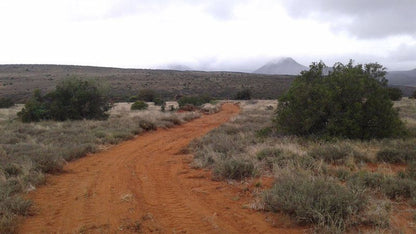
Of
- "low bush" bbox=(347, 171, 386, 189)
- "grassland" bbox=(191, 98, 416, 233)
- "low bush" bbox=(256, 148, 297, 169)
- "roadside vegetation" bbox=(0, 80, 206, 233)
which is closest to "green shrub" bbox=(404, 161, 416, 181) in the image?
"grassland" bbox=(191, 98, 416, 233)

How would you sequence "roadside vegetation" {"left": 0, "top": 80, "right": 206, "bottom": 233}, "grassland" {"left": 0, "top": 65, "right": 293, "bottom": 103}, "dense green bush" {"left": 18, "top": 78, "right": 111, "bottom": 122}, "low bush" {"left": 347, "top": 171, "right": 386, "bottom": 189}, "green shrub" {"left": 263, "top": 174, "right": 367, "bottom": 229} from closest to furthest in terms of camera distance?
"green shrub" {"left": 263, "top": 174, "right": 367, "bottom": 229}, "roadside vegetation" {"left": 0, "top": 80, "right": 206, "bottom": 233}, "low bush" {"left": 347, "top": 171, "right": 386, "bottom": 189}, "dense green bush" {"left": 18, "top": 78, "right": 111, "bottom": 122}, "grassland" {"left": 0, "top": 65, "right": 293, "bottom": 103}

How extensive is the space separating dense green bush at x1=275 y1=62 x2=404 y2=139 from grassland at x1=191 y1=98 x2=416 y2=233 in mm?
847

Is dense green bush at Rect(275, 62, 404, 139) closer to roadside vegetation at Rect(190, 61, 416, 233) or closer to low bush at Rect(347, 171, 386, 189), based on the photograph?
roadside vegetation at Rect(190, 61, 416, 233)

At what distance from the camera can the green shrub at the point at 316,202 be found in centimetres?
431

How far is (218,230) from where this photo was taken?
14.4ft

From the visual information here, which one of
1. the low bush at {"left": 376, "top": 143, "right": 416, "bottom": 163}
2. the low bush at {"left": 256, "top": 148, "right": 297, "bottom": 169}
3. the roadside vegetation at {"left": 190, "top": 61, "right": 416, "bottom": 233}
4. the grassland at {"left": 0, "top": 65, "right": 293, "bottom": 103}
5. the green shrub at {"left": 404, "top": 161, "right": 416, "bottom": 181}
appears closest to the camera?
the roadside vegetation at {"left": 190, "top": 61, "right": 416, "bottom": 233}

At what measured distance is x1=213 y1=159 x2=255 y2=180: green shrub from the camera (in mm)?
6910

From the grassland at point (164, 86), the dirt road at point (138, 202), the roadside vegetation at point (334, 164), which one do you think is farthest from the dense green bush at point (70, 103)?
the grassland at point (164, 86)

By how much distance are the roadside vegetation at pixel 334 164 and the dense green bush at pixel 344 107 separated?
4cm

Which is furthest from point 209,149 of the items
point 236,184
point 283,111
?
point 283,111

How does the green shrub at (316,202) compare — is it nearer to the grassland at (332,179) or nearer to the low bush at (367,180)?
the grassland at (332,179)

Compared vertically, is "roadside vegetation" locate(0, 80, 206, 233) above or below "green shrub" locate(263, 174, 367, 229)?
below

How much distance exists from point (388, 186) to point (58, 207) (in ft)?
19.7

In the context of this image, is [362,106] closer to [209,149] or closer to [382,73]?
[382,73]
